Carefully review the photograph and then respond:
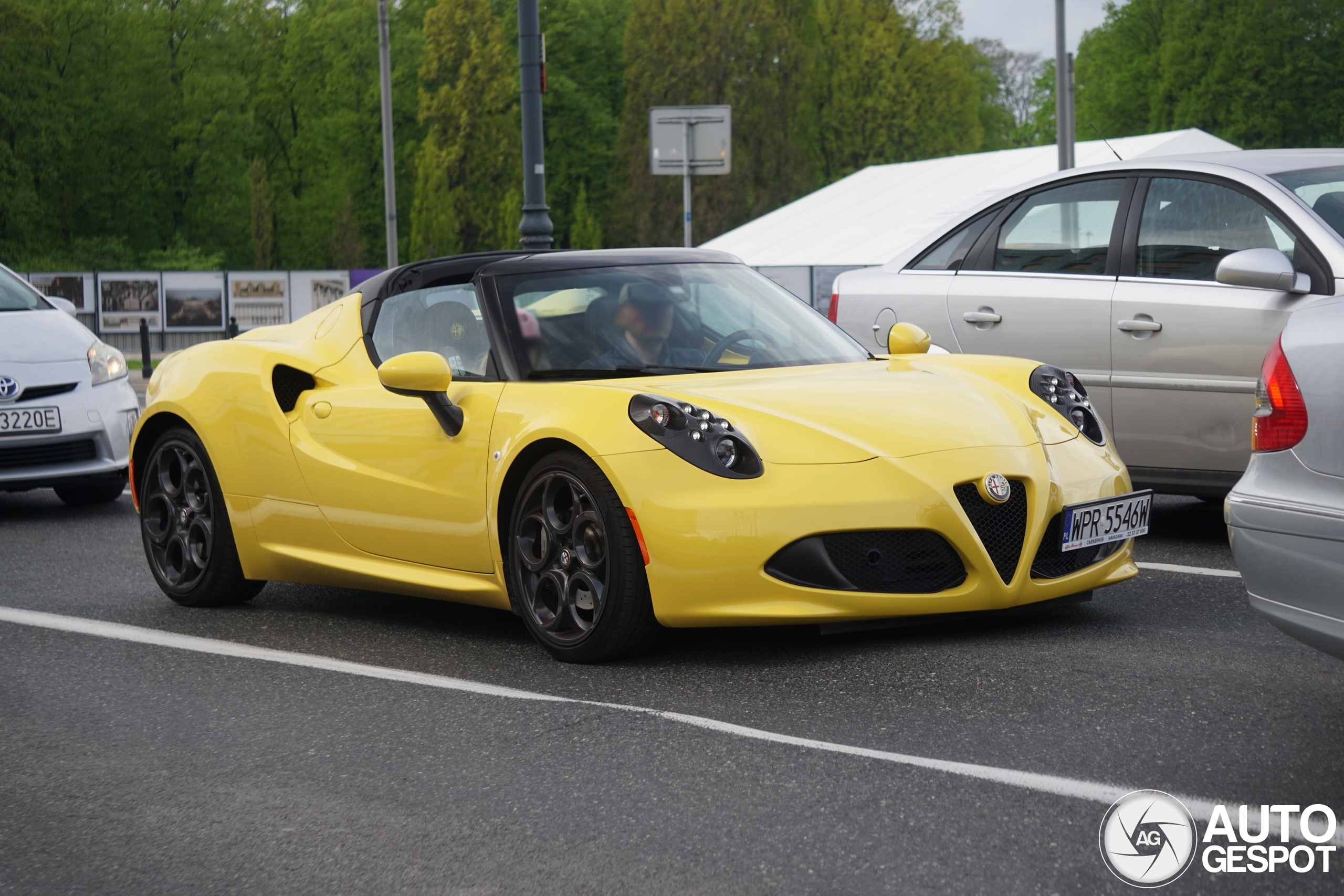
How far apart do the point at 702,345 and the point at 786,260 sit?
980 inches

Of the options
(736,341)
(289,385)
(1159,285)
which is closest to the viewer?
(736,341)

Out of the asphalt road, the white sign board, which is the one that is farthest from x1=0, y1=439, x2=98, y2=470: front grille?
the white sign board

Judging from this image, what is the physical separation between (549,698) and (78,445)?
515 cm

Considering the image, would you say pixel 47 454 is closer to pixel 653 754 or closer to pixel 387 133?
pixel 653 754

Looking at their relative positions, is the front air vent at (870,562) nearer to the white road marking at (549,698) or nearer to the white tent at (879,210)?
the white road marking at (549,698)

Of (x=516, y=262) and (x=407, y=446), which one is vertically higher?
(x=516, y=262)

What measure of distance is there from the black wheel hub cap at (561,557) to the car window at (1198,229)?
3028mm

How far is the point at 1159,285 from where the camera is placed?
6.75m

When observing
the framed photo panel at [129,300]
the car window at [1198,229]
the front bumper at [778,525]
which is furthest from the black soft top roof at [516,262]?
the framed photo panel at [129,300]

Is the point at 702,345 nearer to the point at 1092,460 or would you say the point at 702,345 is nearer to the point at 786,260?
the point at 1092,460

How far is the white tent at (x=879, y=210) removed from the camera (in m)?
28.3

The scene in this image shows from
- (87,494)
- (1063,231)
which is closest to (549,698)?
(1063,231)

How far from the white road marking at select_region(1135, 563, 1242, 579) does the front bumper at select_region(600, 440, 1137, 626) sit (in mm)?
1632

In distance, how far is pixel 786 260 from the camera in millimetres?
30172
